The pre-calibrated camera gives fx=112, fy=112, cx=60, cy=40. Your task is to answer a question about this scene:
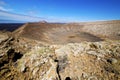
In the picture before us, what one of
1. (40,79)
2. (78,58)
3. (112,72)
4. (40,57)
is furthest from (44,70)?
(112,72)

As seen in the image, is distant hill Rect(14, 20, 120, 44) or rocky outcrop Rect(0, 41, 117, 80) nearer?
rocky outcrop Rect(0, 41, 117, 80)

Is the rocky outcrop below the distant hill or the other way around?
the other way around

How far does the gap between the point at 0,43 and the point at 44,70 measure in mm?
3258

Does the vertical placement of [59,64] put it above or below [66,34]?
above

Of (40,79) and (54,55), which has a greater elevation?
(54,55)

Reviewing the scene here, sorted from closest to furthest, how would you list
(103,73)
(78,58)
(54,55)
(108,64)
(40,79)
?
1. (40,79)
2. (103,73)
3. (108,64)
4. (78,58)
5. (54,55)

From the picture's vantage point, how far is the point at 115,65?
628 centimetres

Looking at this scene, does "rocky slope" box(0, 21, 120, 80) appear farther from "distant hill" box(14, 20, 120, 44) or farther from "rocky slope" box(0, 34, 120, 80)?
"distant hill" box(14, 20, 120, 44)

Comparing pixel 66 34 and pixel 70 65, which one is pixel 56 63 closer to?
pixel 70 65

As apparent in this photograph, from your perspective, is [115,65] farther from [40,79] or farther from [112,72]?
[40,79]

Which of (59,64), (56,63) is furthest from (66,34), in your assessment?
(56,63)

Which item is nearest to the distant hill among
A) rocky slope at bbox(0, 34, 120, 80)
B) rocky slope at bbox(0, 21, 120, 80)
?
rocky slope at bbox(0, 21, 120, 80)

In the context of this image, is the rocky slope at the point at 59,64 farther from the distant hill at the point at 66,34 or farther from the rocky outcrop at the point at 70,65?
the distant hill at the point at 66,34

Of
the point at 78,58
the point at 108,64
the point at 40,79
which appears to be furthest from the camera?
the point at 78,58
